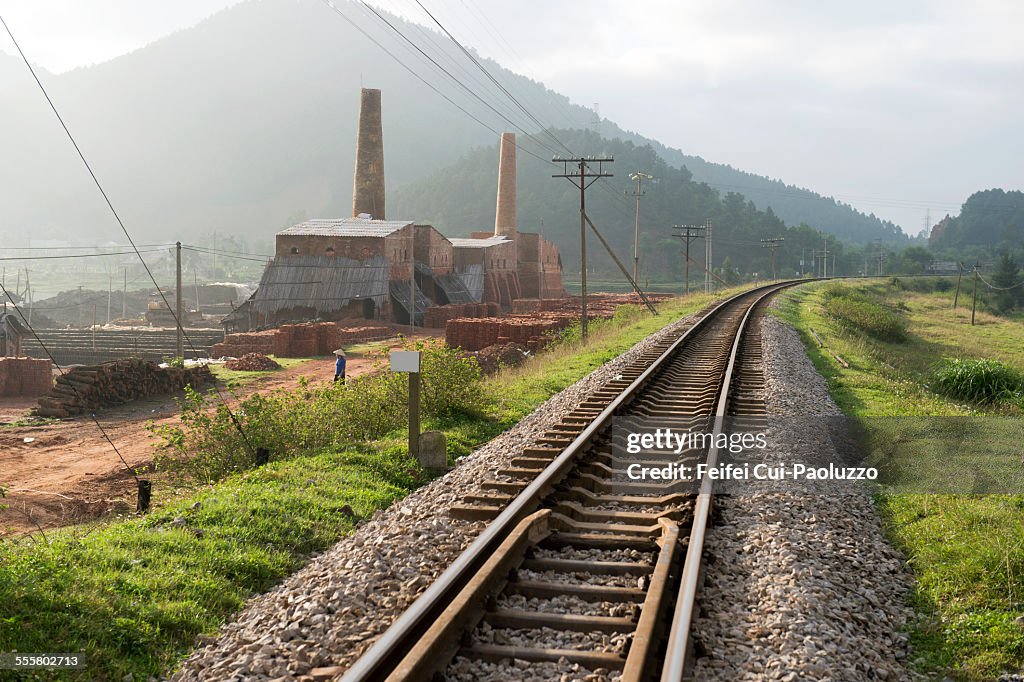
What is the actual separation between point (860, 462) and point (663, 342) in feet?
39.6

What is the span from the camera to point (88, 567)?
5.71 m

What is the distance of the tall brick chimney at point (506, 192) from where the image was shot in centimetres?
6844

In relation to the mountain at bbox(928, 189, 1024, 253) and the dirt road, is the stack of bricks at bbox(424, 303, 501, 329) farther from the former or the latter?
the mountain at bbox(928, 189, 1024, 253)

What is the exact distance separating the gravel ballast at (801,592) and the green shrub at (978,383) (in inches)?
483

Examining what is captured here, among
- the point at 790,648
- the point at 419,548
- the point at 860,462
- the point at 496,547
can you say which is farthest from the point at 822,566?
the point at 860,462

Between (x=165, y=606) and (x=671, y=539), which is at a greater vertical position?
(x=671, y=539)

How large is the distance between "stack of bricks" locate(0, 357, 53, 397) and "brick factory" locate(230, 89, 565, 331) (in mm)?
14767

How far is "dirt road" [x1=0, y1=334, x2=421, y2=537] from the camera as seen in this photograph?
1038 centimetres

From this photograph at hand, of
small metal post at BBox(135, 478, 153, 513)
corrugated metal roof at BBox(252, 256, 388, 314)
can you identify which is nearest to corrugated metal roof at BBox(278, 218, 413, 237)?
corrugated metal roof at BBox(252, 256, 388, 314)

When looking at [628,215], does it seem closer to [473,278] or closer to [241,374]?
[473,278]

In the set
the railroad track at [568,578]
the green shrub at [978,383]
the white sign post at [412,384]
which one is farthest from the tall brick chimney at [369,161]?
the railroad track at [568,578]

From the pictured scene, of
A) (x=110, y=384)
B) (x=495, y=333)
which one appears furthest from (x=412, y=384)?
(x=495, y=333)

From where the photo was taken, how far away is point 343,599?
513cm

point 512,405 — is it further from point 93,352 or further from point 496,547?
point 93,352
